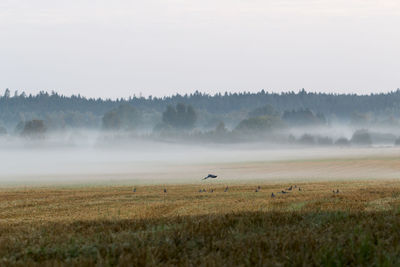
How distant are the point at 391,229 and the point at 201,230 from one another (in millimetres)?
3967

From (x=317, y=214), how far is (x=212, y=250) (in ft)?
17.6

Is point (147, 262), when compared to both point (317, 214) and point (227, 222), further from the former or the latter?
point (317, 214)

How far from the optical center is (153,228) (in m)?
12.9

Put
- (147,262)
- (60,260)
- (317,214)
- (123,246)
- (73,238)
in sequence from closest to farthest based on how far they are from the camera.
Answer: (147,262), (60,260), (123,246), (73,238), (317,214)

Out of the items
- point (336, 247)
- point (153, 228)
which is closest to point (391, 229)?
point (336, 247)

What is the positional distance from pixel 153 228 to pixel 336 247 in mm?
4512

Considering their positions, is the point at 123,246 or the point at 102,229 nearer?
the point at 123,246

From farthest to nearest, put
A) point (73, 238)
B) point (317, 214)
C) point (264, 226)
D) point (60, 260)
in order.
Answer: point (317, 214)
point (264, 226)
point (73, 238)
point (60, 260)

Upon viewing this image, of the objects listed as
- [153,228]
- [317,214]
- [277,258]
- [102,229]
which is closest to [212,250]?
[277,258]

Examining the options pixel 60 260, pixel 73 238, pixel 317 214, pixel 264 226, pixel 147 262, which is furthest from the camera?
pixel 317 214

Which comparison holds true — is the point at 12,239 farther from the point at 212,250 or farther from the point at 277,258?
the point at 277,258

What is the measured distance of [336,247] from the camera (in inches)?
393

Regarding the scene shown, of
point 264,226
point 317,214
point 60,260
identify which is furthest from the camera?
point 317,214

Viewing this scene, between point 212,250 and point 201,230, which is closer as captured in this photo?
point 212,250
